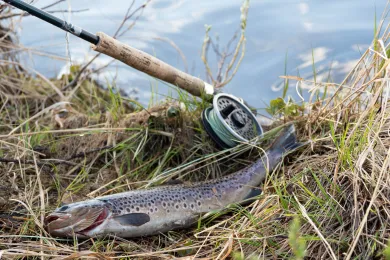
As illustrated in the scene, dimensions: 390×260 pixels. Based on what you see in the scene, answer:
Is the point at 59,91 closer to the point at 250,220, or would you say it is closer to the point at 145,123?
the point at 145,123

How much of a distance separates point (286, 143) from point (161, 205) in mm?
831

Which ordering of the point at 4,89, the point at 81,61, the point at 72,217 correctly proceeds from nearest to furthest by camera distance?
the point at 72,217 → the point at 4,89 → the point at 81,61

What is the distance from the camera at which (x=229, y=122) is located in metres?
3.57

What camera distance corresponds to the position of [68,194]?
3.27 m

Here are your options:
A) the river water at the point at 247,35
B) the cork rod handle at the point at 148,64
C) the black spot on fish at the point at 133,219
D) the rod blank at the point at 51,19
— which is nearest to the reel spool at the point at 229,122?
the cork rod handle at the point at 148,64

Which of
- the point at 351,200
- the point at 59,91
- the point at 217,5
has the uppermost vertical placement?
the point at 217,5

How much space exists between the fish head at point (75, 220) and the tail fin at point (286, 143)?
3.48 ft

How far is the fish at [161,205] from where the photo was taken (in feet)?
9.32

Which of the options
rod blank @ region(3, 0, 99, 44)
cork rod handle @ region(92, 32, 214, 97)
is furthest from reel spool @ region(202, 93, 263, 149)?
rod blank @ region(3, 0, 99, 44)

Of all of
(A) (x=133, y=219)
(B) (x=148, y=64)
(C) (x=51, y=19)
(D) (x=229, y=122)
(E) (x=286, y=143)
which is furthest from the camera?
(D) (x=229, y=122)

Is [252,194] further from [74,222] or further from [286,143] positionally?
[74,222]

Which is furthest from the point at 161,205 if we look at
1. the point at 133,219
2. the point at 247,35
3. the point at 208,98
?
the point at 247,35

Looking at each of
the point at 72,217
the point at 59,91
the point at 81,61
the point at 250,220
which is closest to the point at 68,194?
the point at 72,217

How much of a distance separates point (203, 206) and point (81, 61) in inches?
125
